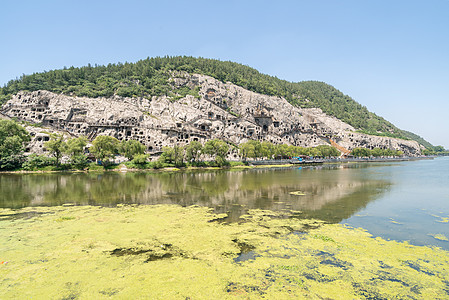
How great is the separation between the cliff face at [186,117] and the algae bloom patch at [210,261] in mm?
96912

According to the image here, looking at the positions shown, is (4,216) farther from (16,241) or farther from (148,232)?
(148,232)

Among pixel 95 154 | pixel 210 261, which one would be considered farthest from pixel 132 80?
pixel 210 261

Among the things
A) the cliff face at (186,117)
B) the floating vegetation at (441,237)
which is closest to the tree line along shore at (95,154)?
the cliff face at (186,117)

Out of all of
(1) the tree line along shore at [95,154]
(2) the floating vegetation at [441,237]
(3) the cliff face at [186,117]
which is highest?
(3) the cliff face at [186,117]

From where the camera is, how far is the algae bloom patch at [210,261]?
10.7 m

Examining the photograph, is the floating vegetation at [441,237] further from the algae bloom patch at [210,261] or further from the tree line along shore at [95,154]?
the tree line along shore at [95,154]

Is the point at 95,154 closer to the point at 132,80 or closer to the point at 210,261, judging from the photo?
the point at 132,80

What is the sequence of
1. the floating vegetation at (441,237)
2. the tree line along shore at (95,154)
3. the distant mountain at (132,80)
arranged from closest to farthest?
the floating vegetation at (441,237) < the tree line along shore at (95,154) < the distant mountain at (132,80)

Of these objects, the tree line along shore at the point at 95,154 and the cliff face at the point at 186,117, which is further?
the cliff face at the point at 186,117

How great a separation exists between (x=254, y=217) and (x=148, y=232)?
9656 millimetres

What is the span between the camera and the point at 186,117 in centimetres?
13012

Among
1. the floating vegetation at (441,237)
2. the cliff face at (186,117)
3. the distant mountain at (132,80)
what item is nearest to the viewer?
the floating vegetation at (441,237)

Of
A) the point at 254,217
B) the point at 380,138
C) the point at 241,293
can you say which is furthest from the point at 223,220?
the point at 380,138

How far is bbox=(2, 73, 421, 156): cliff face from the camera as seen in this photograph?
11531cm
